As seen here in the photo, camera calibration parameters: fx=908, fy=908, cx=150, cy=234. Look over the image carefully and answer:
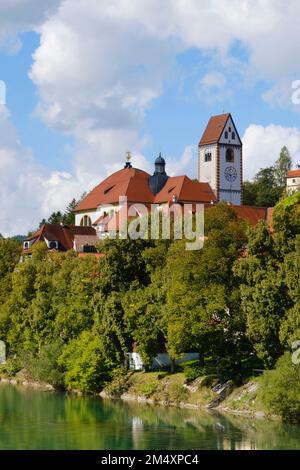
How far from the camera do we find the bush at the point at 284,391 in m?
41.5

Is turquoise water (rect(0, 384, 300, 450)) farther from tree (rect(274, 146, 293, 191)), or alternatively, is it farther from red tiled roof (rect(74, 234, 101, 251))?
tree (rect(274, 146, 293, 191))

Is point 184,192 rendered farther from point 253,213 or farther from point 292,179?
point 292,179

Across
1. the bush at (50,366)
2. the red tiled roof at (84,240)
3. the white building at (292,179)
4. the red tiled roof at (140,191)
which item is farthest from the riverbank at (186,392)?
the white building at (292,179)

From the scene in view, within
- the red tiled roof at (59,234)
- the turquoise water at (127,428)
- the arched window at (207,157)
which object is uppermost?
the arched window at (207,157)

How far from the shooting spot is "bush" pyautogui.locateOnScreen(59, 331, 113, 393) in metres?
56.3

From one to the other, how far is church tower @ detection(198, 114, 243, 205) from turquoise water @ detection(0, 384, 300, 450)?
7072 centimetres

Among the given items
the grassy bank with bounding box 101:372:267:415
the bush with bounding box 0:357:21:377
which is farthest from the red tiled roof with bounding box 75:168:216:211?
the grassy bank with bounding box 101:372:267:415

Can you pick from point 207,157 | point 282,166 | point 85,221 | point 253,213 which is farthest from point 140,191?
point 282,166

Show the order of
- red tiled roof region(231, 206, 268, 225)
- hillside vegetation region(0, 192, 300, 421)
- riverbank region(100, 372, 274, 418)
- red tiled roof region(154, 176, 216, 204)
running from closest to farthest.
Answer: hillside vegetation region(0, 192, 300, 421) < riverbank region(100, 372, 274, 418) < red tiled roof region(231, 206, 268, 225) < red tiled roof region(154, 176, 216, 204)

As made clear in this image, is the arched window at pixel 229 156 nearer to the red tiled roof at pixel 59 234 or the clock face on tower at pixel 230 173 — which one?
the clock face on tower at pixel 230 173

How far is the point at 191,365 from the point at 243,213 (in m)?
52.2

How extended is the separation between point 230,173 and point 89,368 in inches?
2728

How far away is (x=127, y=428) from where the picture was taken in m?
42.1

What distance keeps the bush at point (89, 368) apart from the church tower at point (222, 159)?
2496 inches
